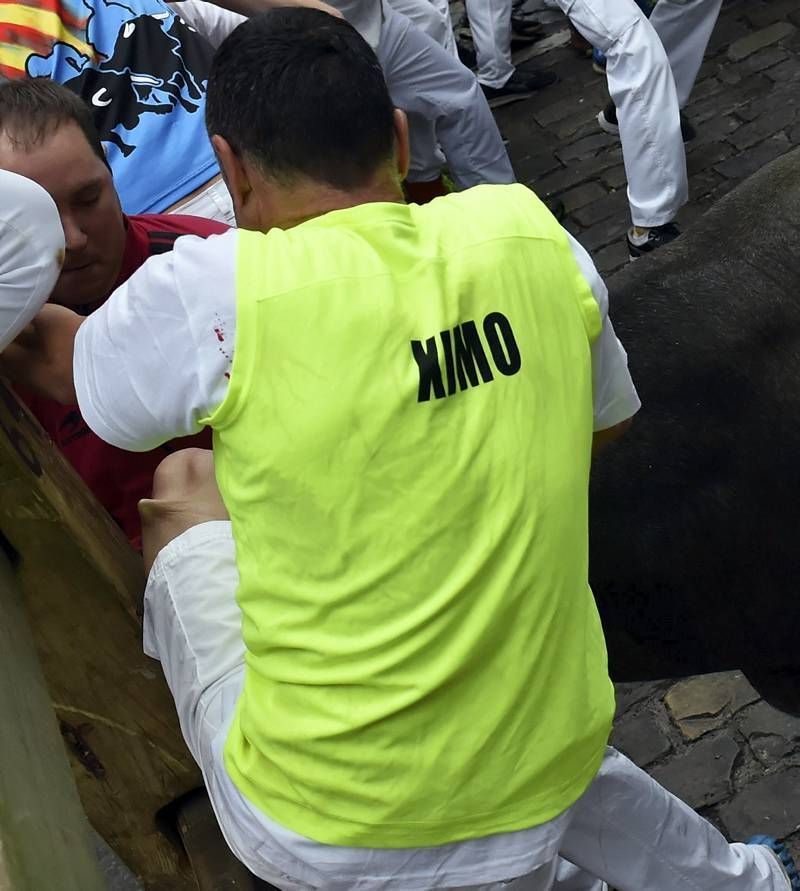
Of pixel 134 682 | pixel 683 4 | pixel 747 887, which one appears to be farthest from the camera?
pixel 683 4

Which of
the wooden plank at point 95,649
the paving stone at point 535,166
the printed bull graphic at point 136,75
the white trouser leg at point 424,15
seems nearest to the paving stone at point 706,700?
the wooden plank at point 95,649

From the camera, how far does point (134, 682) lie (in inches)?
85.2

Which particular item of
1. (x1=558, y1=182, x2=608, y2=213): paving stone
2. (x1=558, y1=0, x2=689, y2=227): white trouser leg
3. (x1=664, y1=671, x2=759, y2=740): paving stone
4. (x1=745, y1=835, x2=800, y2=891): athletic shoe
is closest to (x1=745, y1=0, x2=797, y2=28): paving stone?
(x1=558, y1=182, x2=608, y2=213): paving stone

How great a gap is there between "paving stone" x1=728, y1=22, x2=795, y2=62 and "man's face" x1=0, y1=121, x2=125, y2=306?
535cm

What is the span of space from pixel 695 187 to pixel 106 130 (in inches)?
146

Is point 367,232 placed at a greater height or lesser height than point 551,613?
greater

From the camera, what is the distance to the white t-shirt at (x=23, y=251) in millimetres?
1672

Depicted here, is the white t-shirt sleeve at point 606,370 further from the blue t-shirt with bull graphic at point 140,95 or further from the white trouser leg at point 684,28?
the white trouser leg at point 684,28

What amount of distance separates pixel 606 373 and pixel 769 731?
217 centimetres

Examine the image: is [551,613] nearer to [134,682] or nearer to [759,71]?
[134,682]

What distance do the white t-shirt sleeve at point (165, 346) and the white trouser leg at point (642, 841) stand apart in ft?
3.54

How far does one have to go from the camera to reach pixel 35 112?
233 centimetres

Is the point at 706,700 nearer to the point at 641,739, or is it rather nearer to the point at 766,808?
the point at 641,739

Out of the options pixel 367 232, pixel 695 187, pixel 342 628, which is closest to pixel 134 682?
pixel 342 628
